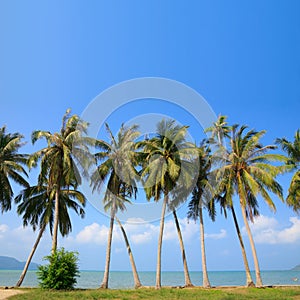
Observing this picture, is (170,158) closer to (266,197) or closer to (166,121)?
(166,121)

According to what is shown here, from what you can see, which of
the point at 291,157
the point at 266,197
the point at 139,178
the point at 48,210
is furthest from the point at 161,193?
the point at 291,157

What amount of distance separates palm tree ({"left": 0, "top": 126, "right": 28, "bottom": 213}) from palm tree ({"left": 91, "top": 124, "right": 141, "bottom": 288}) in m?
6.39

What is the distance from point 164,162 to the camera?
24.7 metres

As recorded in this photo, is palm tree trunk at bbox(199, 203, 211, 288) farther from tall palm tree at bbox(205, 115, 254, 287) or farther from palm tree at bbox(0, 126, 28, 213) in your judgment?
palm tree at bbox(0, 126, 28, 213)

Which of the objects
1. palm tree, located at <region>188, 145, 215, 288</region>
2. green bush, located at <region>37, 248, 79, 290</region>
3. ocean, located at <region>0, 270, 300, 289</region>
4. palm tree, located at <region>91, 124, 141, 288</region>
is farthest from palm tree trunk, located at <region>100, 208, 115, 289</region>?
ocean, located at <region>0, 270, 300, 289</region>

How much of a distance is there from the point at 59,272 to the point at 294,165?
20420mm

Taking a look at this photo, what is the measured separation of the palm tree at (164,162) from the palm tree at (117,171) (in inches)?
44.9

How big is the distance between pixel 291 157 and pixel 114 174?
15.5m

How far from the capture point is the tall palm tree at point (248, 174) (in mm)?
23750

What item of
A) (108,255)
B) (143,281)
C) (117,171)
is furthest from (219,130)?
(143,281)

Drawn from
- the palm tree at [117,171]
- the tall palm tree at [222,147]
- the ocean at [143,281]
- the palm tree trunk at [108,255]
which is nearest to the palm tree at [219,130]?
the tall palm tree at [222,147]

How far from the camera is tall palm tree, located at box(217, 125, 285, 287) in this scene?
77.9ft

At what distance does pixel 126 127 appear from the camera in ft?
88.4

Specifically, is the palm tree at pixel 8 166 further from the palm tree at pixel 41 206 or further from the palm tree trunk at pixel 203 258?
the palm tree trunk at pixel 203 258
